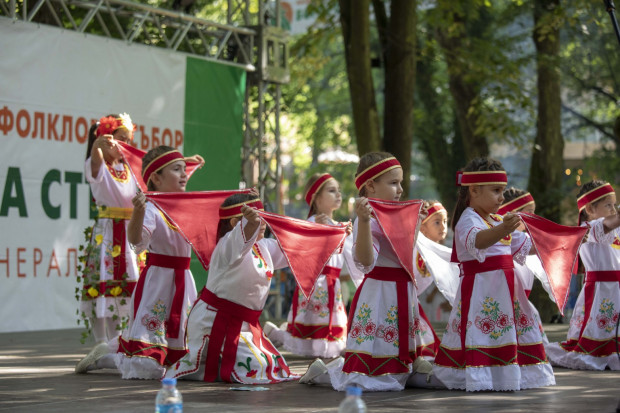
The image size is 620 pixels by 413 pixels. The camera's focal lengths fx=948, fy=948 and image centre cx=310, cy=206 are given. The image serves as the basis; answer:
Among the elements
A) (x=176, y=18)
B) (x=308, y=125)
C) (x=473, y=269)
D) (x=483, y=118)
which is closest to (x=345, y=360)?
(x=473, y=269)

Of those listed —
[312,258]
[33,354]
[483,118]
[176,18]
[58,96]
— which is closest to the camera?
[312,258]

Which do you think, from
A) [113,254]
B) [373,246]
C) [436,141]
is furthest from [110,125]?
[436,141]

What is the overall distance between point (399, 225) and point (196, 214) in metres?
1.50

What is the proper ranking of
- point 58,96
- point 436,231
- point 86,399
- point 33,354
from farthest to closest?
point 58,96 → point 33,354 → point 436,231 → point 86,399

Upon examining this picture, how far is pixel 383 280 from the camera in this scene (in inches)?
225

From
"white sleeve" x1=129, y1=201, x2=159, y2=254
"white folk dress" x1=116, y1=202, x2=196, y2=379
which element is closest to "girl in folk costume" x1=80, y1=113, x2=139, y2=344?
"white folk dress" x1=116, y1=202, x2=196, y2=379

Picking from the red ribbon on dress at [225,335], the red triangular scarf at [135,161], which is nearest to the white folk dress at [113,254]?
the red triangular scarf at [135,161]

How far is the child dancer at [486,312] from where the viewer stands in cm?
550

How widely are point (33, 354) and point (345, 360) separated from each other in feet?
11.7

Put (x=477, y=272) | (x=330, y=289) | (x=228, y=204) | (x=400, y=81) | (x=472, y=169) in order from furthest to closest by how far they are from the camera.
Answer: (x=400, y=81) → (x=330, y=289) → (x=228, y=204) → (x=472, y=169) → (x=477, y=272)

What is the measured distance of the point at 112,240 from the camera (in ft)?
24.9

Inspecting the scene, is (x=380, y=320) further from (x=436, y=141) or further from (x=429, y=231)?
(x=436, y=141)

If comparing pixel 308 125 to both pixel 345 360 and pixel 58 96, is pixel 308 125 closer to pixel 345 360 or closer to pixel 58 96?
pixel 58 96

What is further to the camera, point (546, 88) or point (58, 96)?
point (546, 88)
